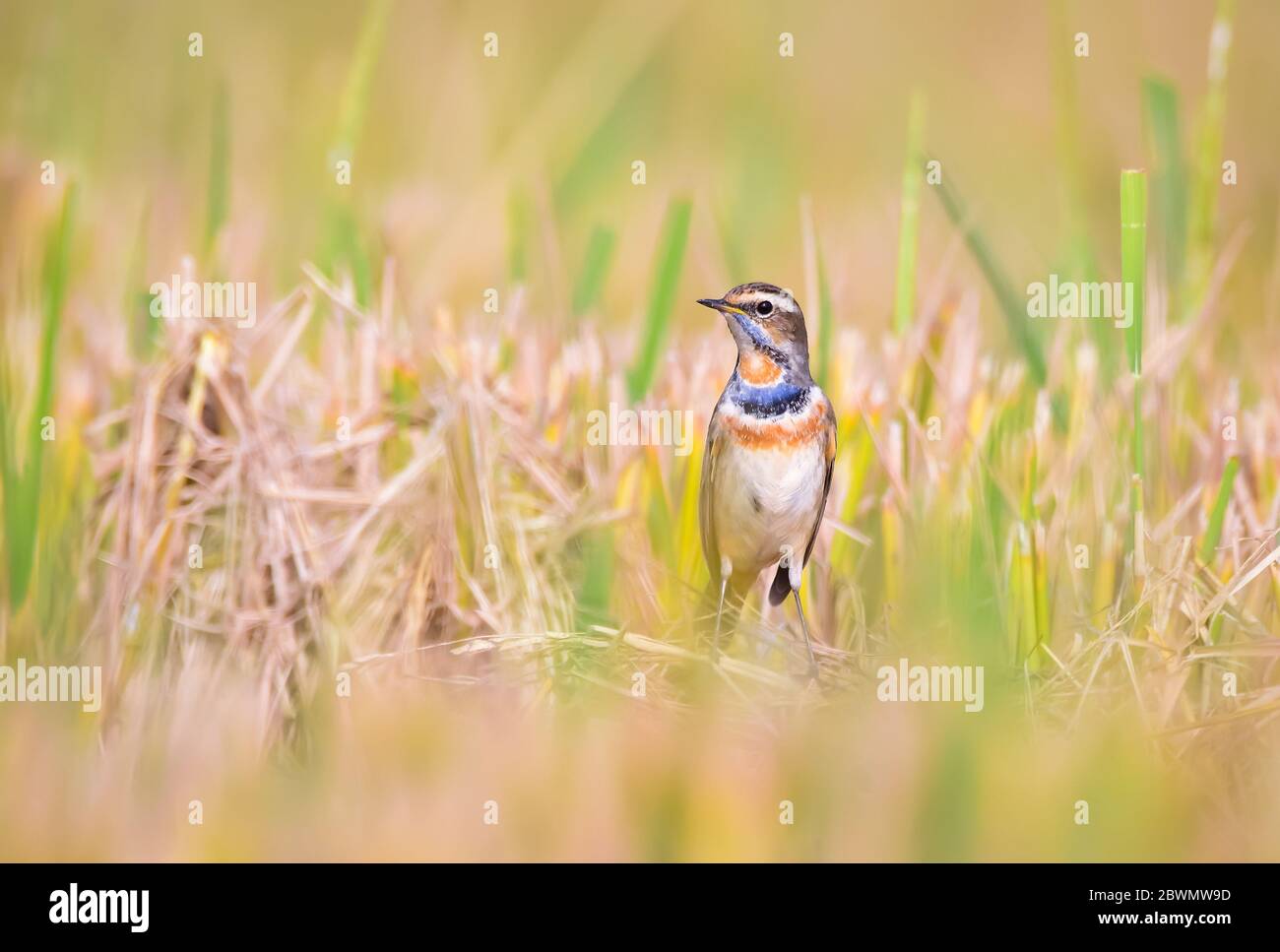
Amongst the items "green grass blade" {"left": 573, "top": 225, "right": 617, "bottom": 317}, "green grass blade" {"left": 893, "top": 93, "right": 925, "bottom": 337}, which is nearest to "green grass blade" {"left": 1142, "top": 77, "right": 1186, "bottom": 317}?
"green grass blade" {"left": 893, "top": 93, "right": 925, "bottom": 337}

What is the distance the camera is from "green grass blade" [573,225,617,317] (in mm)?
5242

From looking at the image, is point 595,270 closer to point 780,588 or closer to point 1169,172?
point 780,588

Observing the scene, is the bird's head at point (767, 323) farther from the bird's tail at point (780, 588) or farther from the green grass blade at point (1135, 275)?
the green grass blade at point (1135, 275)

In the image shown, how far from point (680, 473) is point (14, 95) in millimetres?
3693

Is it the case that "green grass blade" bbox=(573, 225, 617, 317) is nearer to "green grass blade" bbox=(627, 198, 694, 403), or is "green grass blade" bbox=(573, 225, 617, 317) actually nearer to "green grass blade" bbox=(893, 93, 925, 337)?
"green grass blade" bbox=(627, 198, 694, 403)

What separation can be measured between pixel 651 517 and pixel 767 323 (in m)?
0.70

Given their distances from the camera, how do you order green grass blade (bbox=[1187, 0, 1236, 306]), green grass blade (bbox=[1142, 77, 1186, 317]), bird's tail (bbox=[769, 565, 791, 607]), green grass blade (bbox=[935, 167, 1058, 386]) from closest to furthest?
1. bird's tail (bbox=[769, 565, 791, 607])
2. green grass blade (bbox=[935, 167, 1058, 386])
3. green grass blade (bbox=[1187, 0, 1236, 306])
4. green grass blade (bbox=[1142, 77, 1186, 317])

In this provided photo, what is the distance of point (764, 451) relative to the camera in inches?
166

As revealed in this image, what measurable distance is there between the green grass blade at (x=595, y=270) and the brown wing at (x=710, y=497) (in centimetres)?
112

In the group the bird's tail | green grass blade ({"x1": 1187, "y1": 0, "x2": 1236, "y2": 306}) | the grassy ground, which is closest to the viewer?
the grassy ground

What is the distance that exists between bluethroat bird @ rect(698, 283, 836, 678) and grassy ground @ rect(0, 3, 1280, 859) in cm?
16

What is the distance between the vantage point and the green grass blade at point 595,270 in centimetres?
524

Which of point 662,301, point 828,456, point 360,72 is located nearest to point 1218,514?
point 828,456

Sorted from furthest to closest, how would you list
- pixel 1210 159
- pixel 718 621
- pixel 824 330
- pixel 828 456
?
1. pixel 1210 159
2. pixel 824 330
3. pixel 828 456
4. pixel 718 621
